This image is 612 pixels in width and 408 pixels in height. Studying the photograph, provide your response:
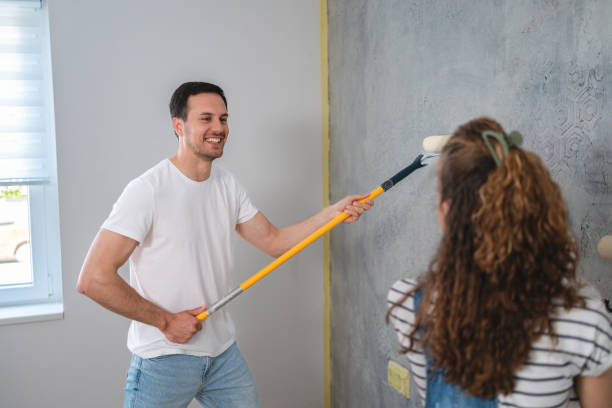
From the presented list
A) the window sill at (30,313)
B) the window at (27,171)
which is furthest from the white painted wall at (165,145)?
the window at (27,171)

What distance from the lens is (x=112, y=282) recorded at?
1390 millimetres

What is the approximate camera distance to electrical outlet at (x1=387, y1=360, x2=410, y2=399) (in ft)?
5.52

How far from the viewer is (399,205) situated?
5.60 ft

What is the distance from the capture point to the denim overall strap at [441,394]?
29.2 inches

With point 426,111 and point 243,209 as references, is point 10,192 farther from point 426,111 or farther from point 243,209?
point 426,111

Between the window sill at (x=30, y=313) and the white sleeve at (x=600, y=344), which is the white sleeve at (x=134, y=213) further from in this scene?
the white sleeve at (x=600, y=344)

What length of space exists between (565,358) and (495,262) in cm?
17

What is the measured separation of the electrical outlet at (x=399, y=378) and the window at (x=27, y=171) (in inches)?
53.2

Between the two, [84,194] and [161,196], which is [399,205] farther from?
[84,194]

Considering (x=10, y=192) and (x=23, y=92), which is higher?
(x=23, y=92)

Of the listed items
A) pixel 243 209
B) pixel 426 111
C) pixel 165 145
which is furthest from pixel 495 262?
pixel 165 145

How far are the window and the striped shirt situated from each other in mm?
1865

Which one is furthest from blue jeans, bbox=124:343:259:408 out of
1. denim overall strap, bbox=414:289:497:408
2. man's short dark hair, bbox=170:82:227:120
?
denim overall strap, bbox=414:289:497:408

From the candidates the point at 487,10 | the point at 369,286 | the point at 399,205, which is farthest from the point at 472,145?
the point at 369,286
